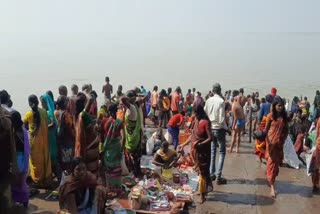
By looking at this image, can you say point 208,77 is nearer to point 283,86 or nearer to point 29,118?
point 283,86

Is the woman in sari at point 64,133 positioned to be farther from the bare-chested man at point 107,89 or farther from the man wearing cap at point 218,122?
the bare-chested man at point 107,89

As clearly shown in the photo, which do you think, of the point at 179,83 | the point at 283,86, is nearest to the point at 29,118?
the point at 179,83

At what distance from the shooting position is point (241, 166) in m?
8.54

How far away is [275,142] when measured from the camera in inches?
265

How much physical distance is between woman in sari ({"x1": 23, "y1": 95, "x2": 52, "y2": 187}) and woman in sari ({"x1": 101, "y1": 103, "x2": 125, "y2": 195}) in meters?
0.95

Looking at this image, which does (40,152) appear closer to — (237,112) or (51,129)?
(51,129)

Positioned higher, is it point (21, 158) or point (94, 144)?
point (94, 144)

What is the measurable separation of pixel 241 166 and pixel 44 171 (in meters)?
3.99

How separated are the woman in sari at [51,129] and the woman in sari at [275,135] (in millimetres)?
3515

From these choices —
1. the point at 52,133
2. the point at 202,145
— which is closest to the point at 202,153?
the point at 202,145

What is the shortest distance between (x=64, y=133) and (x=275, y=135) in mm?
3380

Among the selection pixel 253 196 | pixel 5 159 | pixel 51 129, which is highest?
→ pixel 5 159

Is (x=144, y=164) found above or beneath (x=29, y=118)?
beneath

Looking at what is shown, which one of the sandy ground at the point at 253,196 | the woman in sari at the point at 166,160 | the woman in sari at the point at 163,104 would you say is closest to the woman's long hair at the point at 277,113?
the sandy ground at the point at 253,196
